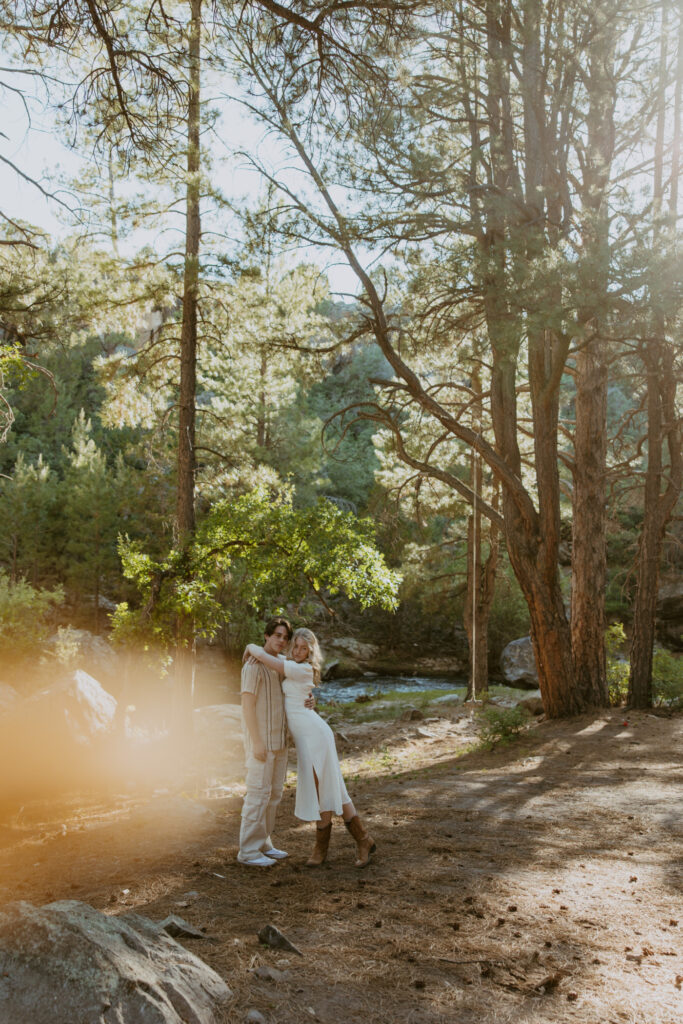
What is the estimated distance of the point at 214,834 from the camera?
5773mm

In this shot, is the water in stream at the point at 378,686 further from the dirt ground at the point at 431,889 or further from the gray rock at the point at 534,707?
the dirt ground at the point at 431,889

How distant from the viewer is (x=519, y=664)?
75.6 ft

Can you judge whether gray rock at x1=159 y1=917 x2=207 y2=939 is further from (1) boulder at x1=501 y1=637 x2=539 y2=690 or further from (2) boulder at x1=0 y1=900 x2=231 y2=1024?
(1) boulder at x1=501 y1=637 x2=539 y2=690

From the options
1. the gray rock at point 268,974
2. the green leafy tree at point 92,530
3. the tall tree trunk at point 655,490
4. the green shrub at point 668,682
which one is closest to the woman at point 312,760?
the gray rock at point 268,974

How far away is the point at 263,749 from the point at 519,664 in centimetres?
1937

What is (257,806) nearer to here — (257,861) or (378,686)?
(257,861)

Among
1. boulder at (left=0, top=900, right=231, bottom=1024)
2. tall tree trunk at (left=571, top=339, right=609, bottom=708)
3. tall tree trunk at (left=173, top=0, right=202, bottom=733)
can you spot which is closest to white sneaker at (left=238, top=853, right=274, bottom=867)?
boulder at (left=0, top=900, right=231, bottom=1024)

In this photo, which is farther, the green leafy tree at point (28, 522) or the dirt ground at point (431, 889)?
the green leafy tree at point (28, 522)

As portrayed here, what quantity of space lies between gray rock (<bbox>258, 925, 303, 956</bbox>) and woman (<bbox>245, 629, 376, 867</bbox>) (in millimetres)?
1267

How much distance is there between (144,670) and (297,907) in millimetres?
7896

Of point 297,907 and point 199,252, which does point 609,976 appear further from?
point 199,252

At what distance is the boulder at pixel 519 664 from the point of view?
22.7 metres

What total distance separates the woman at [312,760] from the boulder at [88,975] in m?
1.99

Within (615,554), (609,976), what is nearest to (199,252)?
(609,976)
